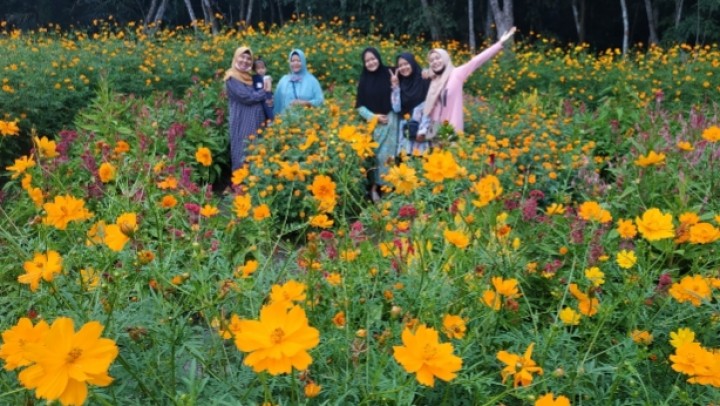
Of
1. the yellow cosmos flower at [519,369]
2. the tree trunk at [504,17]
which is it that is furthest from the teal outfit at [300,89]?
the tree trunk at [504,17]

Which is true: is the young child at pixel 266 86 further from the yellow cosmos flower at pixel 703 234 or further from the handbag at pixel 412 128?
the yellow cosmos flower at pixel 703 234

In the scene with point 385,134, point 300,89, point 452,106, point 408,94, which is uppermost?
point 300,89

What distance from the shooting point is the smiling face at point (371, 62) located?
4711mm

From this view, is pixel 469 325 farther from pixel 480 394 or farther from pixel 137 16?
pixel 137 16

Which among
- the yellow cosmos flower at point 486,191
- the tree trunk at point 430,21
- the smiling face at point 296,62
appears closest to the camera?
the yellow cosmos flower at point 486,191

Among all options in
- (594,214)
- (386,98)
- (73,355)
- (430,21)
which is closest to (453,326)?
(594,214)

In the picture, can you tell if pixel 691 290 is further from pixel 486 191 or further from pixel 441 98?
pixel 441 98

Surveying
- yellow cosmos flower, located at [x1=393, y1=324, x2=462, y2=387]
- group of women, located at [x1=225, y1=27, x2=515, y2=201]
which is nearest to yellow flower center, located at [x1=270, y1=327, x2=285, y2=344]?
yellow cosmos flower, located at [x1=393, y1=324, x2=462, y2=387]

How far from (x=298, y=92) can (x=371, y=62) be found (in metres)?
0.65

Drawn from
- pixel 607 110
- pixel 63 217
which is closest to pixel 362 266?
pixel 63 217

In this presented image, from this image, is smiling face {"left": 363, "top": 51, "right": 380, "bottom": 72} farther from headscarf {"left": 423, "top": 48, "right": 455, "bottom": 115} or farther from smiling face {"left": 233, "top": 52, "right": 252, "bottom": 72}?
smiling face {"left": 233, "top": 52, "right": 252, "bottom": 72}

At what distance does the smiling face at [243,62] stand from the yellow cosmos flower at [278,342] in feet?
13.6

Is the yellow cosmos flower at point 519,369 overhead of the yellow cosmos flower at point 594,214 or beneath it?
beneath

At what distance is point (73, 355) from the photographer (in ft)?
2.57
